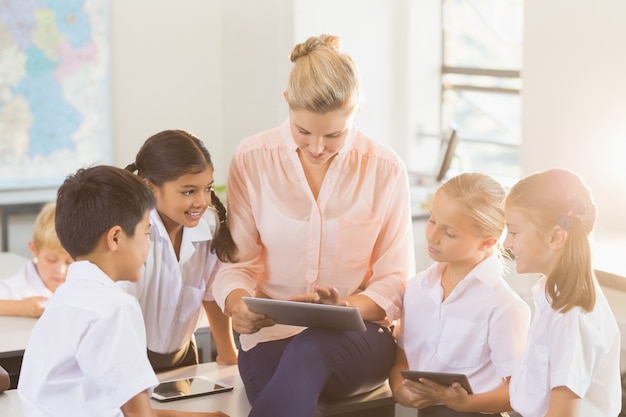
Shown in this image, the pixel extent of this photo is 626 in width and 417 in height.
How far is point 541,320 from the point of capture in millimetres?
1992

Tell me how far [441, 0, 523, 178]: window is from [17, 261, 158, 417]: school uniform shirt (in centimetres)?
305

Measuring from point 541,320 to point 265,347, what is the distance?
2.54 ft

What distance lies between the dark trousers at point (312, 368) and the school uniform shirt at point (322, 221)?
123 millimetres

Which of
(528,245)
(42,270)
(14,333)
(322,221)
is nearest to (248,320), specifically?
(322,221)

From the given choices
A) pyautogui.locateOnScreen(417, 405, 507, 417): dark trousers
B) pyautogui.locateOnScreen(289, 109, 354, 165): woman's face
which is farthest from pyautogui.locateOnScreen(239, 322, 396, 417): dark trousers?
pyautogui.locateOnScreen(289, 109, 354, 165): woman's face

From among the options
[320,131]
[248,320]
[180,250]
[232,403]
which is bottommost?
[232,403]

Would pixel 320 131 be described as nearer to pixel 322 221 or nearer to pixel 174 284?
pixel 322 221

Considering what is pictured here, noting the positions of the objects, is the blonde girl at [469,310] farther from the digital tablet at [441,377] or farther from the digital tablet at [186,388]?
the digital tablet at [186,388]

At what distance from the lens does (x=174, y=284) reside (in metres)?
2.61

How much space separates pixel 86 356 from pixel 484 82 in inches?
134

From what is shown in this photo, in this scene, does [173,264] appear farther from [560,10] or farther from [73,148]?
[73,148]

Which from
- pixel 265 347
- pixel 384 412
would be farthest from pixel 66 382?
pixel 384 412

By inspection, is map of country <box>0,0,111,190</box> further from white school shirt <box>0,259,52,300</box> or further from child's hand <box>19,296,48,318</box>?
child's hand <box>19,296,48,318</box>

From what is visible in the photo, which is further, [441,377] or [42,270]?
[42,270]
